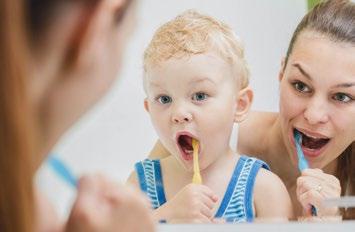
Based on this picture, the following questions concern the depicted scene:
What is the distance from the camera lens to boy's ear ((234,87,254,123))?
104 cm

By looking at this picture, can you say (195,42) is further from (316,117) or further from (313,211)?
(313,211)

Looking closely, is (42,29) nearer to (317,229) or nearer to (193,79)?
(193,79)

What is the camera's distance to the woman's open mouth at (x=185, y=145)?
101cm

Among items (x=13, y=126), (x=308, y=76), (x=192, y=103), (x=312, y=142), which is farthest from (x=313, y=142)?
(x=13, y=126)

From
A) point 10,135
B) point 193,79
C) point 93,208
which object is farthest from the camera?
point 193,79

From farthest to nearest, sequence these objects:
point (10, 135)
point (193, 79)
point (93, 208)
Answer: point (193, 79)
point (93, 208)
point (10, 135)

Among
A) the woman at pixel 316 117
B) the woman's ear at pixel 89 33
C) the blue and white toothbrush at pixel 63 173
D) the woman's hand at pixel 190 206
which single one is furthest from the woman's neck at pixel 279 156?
the woman's ear at pixel 89 33

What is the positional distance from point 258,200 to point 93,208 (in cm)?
61

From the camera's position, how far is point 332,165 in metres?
1.06

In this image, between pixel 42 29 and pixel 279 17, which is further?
pixel 279 17

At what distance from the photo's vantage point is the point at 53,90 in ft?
1.26

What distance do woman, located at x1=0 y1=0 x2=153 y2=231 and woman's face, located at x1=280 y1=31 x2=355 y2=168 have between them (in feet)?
2.00

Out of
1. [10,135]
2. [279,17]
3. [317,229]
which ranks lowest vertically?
[317,229]

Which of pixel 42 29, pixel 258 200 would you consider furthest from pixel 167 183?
pixel 42 29
